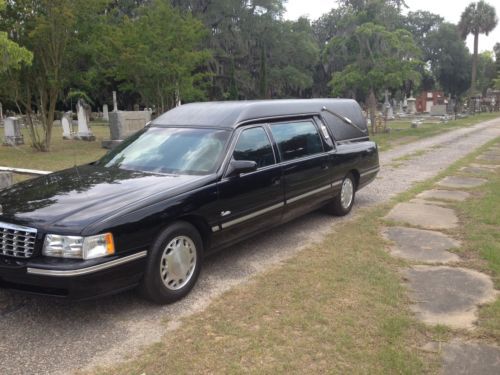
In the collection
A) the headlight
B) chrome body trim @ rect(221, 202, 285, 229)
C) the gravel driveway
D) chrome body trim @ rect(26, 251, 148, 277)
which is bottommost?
the gravel driveway

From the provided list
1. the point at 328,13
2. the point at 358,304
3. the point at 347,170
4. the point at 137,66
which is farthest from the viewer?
the point at 328,13

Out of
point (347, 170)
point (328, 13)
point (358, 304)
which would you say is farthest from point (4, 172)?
point (328, 13)

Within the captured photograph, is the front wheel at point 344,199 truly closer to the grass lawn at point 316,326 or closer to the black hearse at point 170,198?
the black hearse at point 170,198

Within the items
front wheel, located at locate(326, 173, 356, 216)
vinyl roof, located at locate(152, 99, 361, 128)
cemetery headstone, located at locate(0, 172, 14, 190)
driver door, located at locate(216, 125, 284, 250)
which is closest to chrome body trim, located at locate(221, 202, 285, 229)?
driver door, located at locate(216, 125, 284, 250)

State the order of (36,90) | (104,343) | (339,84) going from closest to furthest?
1. (104,343)
2. (36,90)
3. (339,84)

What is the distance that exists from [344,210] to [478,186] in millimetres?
3771

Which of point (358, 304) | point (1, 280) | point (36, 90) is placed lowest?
point (358, 304)

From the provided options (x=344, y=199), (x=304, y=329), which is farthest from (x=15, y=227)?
(x=344, y=199)

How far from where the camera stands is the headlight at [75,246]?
3.33 m

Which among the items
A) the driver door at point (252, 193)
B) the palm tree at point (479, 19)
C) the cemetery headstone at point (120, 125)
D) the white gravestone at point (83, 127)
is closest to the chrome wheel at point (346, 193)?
the driver door at point (252, 193)

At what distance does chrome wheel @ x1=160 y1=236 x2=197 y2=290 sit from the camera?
3869 millimetres

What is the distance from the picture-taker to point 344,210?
6844mm

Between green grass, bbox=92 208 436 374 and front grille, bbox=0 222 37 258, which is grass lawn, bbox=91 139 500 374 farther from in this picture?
front grille, bbox=0 222 37 258

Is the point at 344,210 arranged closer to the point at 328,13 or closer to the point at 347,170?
the point at 347,170
